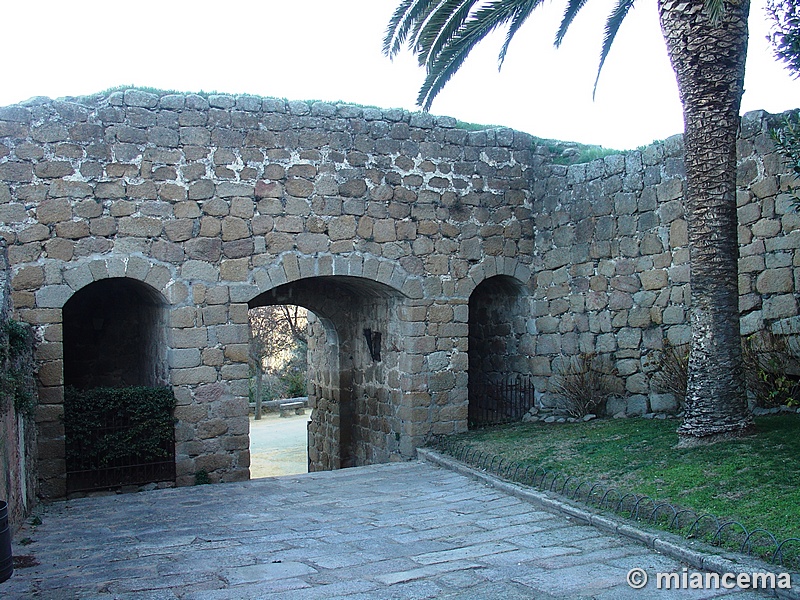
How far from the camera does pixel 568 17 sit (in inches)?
353

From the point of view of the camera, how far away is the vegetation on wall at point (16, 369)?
569 cm

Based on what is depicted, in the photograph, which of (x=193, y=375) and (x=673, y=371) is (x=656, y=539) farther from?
(x=193, y=375)

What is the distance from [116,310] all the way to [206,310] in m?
3.05

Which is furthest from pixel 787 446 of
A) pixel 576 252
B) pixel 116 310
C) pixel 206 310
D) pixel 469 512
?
pixel 116 310

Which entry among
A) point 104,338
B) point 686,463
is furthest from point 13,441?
point 686,463

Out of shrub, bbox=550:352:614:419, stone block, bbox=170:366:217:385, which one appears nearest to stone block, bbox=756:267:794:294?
shrub, bbox=550:352:614:419

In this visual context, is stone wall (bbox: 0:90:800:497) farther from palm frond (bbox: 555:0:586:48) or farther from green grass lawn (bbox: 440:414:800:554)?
palm frond (bbox: 555:0:586:48)

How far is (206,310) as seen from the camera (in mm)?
8703

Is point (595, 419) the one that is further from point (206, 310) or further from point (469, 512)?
point (206, 310)

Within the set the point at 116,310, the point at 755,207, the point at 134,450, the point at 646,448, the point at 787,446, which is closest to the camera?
the point at 787,446

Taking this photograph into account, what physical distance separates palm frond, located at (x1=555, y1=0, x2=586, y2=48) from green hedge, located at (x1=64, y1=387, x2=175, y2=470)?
637 cm

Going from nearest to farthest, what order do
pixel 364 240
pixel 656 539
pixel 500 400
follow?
1. pixel 656 539
2. pixel 364 240
3. pixel 500 400

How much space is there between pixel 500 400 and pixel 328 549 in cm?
622

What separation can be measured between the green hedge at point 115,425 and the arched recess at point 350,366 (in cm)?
262
